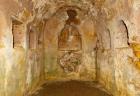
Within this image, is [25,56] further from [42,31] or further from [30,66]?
[42,31]

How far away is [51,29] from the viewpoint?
8.94 meters

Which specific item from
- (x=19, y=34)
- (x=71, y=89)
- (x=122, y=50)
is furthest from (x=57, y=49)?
(x=122, y=50)

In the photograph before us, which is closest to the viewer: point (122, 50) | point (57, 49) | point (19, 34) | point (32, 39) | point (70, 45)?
point (122, 50)

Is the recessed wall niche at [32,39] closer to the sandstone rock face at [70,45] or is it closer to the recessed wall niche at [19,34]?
the sandstone rock face at [70,45]

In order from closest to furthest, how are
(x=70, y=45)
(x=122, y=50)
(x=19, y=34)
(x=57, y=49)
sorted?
1. (x=122, y=50)
2. (x=19, y=34)
3. (x=57, y=49)
4. (x=70, y=45)

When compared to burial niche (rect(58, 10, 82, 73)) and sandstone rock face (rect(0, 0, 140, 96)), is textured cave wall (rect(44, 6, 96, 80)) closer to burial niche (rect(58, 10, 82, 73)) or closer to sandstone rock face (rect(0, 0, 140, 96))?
sandstone rock face (rect(0, 0, 140, 96))

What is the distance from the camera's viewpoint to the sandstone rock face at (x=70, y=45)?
4260 millimetres

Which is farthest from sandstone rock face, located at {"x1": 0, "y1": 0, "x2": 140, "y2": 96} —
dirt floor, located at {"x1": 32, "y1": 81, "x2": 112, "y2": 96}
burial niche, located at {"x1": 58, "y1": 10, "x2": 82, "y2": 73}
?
dirt floor, located at {"x1": 32, "y1": 81, "x2": 112, "y2": 96}

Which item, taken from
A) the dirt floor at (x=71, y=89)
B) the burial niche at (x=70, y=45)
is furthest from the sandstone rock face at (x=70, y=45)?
the dirt floor at (x=71, y=89)

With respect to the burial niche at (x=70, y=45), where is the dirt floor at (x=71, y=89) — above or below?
below

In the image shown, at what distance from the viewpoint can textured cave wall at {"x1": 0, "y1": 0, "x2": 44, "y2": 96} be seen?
396cm

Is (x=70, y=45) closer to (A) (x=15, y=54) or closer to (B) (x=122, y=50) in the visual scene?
(B) (x=122, y=50)

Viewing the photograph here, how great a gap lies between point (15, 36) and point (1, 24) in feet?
5.67

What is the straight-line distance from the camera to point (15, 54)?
4930mm
